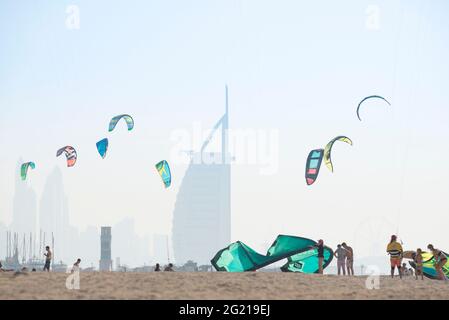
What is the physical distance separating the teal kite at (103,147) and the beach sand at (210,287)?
13.4 metres

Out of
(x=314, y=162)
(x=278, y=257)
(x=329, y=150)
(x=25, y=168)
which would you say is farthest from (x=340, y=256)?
A: (x=25, y=168)

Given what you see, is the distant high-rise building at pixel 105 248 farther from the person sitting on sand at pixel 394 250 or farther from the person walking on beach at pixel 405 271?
the person sitting on sand at pixel 394 250

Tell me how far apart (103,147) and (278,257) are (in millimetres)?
11608

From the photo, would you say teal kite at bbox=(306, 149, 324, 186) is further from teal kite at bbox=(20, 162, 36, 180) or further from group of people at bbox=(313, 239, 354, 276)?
teal kite at bbox=(20, 162, 36, 180)

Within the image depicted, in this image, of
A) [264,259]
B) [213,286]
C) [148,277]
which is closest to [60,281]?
[148,277]

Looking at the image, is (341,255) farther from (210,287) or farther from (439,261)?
(210,287)

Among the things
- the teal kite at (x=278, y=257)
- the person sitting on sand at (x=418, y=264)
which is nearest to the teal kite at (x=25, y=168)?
the teal kite at (x=278, y=257)

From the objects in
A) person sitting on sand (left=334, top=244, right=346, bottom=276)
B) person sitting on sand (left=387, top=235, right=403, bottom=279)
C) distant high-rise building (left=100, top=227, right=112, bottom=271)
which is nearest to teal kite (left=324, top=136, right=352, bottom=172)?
person sitting on sand (left=334, top=244, right=346, bottom=276)

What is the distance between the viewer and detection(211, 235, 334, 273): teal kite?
35.7 meters

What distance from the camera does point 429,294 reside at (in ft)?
83.1

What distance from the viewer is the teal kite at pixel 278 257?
117 ft
